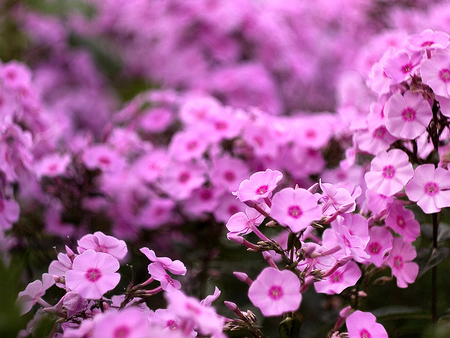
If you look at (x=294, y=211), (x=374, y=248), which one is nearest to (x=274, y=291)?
(x=294, y=211)

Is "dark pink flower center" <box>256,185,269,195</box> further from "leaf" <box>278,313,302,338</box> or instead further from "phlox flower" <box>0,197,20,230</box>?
"phlox flower" <box>0,197,20,230</box>

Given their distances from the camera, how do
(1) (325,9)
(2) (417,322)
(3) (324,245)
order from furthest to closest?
1. (1) (325,9)
2. (2) (417,322)
3. (3) (324,245)

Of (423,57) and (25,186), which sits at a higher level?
(423,57)

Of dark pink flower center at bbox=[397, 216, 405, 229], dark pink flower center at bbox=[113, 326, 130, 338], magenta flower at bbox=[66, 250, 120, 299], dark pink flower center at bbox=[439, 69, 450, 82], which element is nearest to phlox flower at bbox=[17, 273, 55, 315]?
magenta flower at bbox=[66, 250, 120, 299]

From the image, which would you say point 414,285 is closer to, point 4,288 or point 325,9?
point 4,288

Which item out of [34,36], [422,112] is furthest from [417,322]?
[34,36]

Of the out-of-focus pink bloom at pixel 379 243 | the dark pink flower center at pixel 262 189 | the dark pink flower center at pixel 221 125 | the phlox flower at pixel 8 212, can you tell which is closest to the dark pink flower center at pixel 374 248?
the out-of-focus pink bloom at pixel 379 243

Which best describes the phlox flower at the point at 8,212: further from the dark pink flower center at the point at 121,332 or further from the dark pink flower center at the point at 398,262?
the dark pink flower center at the point at 398,262
